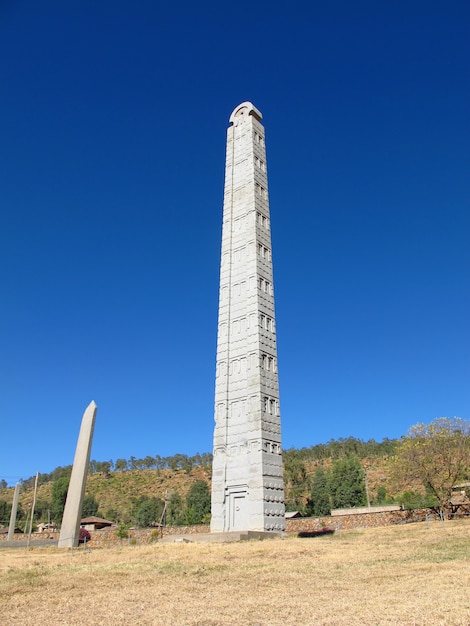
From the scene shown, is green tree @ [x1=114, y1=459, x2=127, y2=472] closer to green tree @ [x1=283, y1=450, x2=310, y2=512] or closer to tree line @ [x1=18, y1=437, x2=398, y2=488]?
tree line @ [x1=18, y1=437, x2=398, y2=488]

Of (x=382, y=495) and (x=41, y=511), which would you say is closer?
(x=382, y=495)

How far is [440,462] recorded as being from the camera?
105 feet

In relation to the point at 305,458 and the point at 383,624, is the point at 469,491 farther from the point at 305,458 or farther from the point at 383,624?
the point at 305,458

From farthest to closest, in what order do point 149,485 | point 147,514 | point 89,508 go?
point 149,485, point 89,508, point 147,514

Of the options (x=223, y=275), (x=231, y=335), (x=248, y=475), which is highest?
(x=223, y=275)

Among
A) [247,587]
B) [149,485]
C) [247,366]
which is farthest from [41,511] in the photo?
[247,587]

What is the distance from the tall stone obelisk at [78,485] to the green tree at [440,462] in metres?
20.8

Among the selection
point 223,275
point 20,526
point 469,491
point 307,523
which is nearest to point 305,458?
point 20,526

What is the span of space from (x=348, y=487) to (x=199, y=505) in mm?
17207

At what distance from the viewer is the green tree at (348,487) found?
182ft

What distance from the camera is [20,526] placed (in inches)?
2576

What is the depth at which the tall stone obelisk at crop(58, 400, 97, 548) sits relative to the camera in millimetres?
21578

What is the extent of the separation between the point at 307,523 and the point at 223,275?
1713 centimetres

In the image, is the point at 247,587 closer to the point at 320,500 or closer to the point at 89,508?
the point at 320,500
